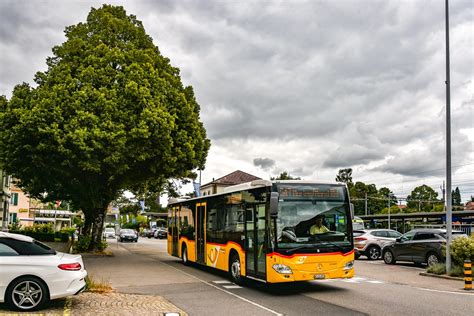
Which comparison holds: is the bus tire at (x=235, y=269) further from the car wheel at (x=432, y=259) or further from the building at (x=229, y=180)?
the building at (x=229, y=180)

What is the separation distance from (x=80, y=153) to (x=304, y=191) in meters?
10.6

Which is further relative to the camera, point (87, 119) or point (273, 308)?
point (87, 119)

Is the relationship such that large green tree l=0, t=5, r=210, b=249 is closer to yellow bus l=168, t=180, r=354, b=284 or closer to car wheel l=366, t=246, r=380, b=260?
yellow bus l=168, t=180, r=354, b=284

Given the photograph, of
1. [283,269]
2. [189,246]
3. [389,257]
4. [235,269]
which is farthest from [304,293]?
[389,257]

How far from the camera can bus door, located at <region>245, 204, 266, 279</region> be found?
13000mm

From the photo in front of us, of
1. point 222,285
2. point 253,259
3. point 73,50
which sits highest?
point 73,50

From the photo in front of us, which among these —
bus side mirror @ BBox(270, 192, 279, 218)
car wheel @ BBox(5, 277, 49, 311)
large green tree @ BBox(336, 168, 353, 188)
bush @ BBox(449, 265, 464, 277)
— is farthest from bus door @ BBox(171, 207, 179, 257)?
large green tree @ BBox(336, 168, 353, 188)

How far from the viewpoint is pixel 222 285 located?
14703 millimetres

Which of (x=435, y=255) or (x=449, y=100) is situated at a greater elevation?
(x=449, y=100)

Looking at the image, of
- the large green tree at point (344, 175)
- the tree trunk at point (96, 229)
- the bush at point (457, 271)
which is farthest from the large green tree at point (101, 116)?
the large green tree at point (344, 175)

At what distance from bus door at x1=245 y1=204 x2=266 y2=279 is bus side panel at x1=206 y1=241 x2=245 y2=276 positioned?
0.35 m

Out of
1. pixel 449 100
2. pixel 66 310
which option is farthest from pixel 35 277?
pixel 449 100

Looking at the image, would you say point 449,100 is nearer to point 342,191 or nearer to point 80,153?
point 342,191

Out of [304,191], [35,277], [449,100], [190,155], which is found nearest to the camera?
[35,277]
